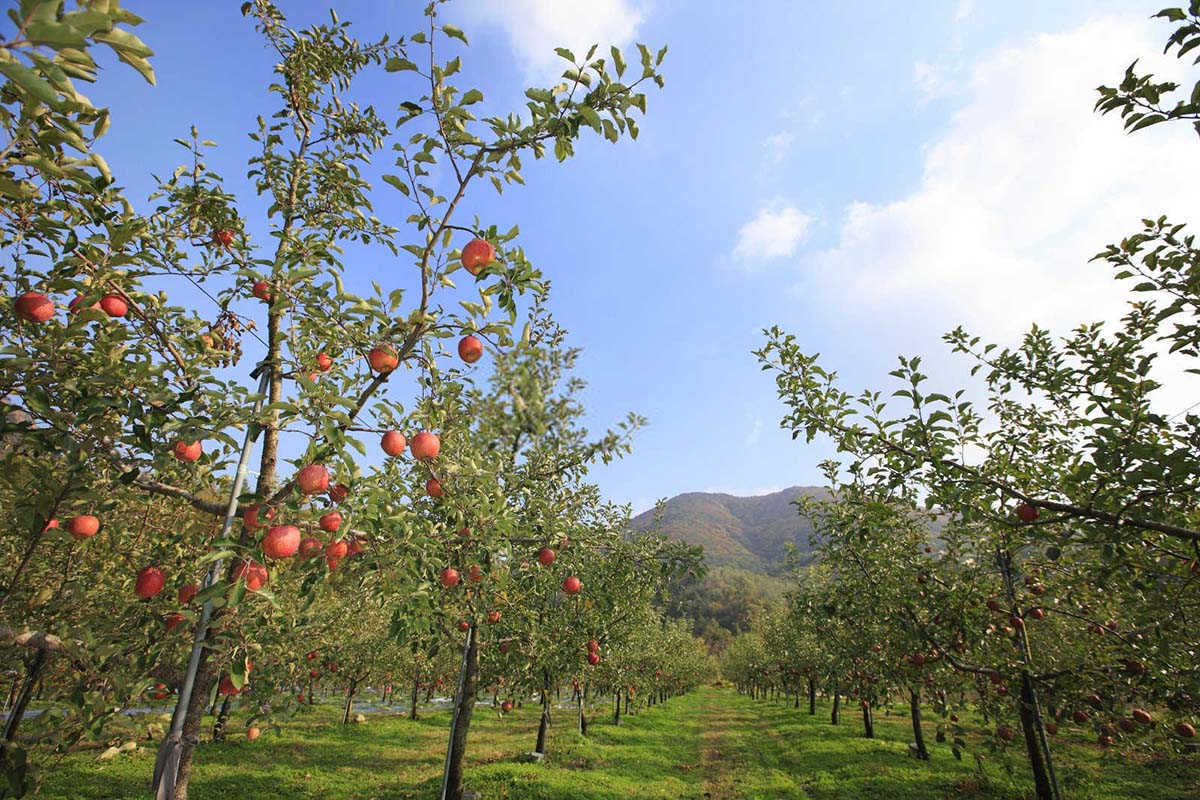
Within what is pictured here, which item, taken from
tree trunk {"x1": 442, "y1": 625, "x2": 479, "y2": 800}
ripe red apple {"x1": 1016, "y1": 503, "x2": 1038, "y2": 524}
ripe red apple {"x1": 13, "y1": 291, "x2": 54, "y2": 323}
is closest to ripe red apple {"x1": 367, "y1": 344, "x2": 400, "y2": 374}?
ripe red apple {"x1": 13, "y1": 291, "x2": 54, "y2": 323}

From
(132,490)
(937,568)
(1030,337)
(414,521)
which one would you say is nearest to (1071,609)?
(937,568)

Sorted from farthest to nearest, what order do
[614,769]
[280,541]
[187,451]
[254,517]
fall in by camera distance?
[614,769]
[187,451]
[254,517]
[280,541]

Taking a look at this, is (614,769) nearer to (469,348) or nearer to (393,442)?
(393,442)

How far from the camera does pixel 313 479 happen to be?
2.93 m

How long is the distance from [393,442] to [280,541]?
84cm

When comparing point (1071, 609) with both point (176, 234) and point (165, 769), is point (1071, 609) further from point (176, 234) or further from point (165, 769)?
point (176, 234)

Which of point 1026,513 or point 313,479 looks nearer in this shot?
point 313,479

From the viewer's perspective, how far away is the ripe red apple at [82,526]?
3613 mm

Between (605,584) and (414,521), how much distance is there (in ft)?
19.4

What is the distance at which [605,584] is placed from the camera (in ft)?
28.4

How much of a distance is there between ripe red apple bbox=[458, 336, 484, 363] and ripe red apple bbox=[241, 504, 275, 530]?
5.20ft

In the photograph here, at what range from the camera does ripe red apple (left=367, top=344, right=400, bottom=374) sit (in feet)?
9.61

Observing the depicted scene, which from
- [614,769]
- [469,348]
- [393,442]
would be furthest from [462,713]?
[469,348]

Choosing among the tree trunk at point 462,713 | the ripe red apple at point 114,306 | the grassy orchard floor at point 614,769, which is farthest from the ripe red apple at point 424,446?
the grassy orchard floor at point 614,769
